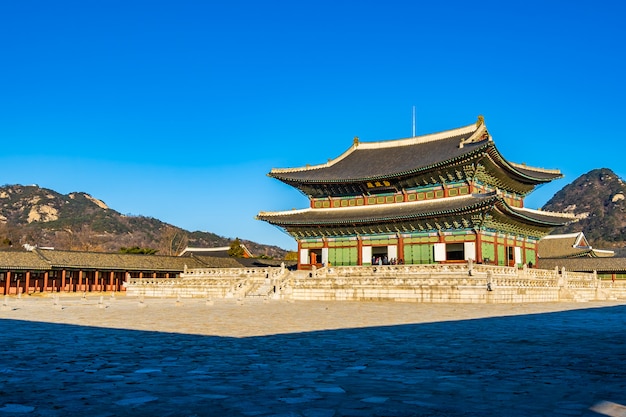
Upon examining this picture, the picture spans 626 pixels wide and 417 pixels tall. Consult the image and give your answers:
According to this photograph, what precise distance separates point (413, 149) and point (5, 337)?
152 ft

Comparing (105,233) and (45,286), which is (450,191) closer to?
(45,286)

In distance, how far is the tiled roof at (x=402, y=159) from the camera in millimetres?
47094

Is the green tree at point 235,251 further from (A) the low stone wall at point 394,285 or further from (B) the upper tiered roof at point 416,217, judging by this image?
(A) the low stone wall at point 394,285

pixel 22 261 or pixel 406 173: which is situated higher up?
pixel 406 173

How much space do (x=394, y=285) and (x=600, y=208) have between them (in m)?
164

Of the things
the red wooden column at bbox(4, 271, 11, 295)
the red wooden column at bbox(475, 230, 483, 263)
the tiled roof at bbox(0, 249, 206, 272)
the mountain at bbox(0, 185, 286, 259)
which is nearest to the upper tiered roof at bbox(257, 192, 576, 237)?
the red wooden column at bbox(475, 230, 483, 263)

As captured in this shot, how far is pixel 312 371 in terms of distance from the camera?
9188 millimetres

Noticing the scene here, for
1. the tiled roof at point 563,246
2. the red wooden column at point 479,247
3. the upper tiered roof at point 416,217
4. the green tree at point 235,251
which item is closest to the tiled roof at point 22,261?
the upper tiered roof at point 416,217

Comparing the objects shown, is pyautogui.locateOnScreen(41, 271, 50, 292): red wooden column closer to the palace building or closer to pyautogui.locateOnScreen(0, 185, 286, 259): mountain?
the palace building

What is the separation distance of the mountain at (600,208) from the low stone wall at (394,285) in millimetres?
114305

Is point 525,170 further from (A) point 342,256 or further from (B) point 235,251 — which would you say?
(B) point 235,251

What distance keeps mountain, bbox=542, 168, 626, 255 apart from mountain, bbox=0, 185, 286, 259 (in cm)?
8904

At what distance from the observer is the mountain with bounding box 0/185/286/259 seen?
150 m

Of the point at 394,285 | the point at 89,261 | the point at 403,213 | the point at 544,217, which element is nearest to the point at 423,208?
the point at 403,213
